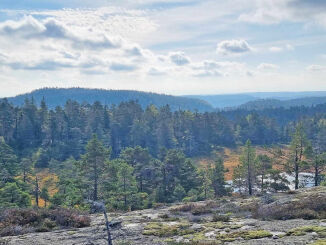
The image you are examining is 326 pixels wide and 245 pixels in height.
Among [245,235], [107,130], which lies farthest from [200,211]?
[107,130]

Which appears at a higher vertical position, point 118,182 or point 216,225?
point 216,225

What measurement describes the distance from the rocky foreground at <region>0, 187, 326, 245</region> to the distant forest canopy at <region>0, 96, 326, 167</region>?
221 feet

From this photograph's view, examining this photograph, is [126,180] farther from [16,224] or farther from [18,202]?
[16,224]

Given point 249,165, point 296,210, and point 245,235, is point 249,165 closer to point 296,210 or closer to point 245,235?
point 296,210

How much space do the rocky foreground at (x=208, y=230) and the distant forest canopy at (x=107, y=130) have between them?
6728cm

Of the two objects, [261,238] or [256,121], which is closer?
[261,238]

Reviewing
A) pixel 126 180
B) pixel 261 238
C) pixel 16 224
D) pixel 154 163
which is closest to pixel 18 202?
pixel 126 180

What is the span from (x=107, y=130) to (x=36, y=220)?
79.7 m

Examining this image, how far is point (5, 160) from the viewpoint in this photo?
5906 cm

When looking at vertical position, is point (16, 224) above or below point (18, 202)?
above

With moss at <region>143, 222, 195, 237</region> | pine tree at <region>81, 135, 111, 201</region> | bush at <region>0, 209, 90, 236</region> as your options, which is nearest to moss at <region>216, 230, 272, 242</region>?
moss at <region>143, 222, 195, 237</region>

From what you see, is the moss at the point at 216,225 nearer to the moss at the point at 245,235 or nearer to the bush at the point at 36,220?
the moss at the point at 245,235

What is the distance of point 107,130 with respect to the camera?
A: 105 meters

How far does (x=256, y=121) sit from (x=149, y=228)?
121 metres
